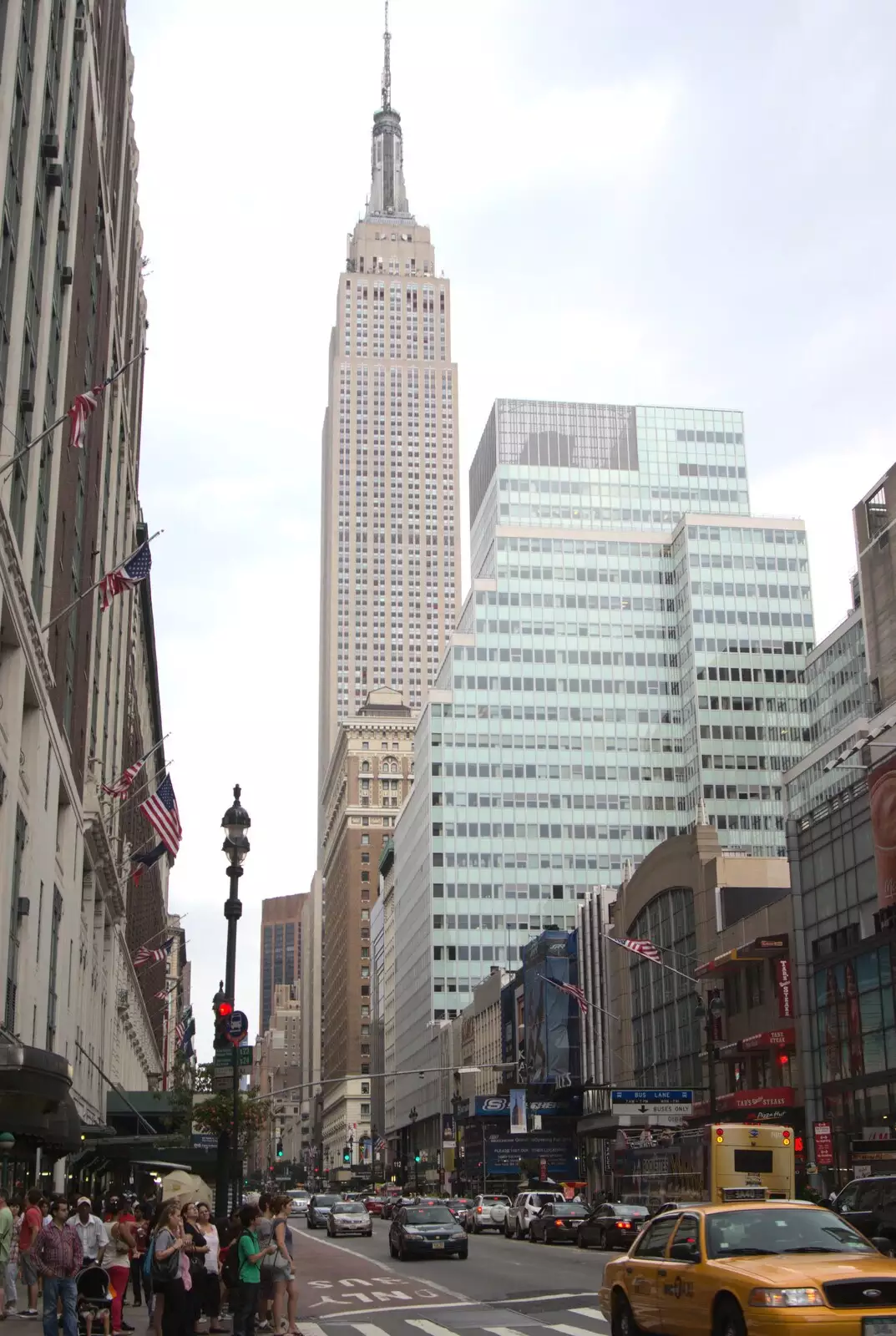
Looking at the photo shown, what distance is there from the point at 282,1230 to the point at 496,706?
383 ft

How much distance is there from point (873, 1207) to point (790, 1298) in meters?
15.6

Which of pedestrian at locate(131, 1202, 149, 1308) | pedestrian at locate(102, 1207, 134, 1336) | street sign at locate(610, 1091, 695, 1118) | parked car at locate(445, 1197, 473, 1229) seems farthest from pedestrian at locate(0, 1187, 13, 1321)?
parked car at locate(445, 1197, 473, 1229)

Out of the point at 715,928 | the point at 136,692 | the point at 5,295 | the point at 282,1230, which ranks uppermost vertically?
the point at 136,692

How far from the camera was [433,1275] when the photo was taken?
1297 inches

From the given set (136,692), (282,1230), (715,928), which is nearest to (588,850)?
(136,692)

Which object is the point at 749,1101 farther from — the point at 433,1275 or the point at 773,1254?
the point at 773,1254

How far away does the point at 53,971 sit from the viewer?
45.1m

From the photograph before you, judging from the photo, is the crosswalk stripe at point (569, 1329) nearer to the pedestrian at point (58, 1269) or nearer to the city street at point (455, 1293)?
the city street at point (455, 1293)

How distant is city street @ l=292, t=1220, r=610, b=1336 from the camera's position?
846 inches

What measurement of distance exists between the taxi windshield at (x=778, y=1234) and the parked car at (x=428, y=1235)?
2629 cm

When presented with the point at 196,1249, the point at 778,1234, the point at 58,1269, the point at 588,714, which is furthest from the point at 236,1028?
the point at 588,714

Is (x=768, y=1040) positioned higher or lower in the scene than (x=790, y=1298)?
higher

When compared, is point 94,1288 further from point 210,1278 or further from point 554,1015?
point 554,1015

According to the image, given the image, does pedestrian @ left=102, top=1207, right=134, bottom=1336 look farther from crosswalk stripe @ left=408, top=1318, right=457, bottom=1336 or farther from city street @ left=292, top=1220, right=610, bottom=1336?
crosswalk stripe @ left=408, top=1318, right=457, bottom=1336
